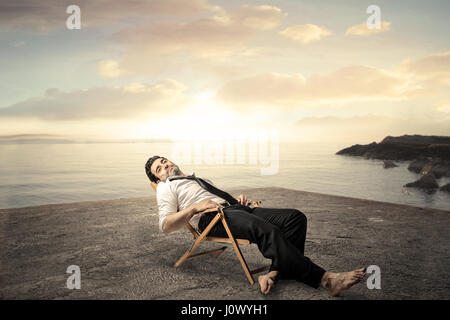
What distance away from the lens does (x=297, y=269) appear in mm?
2297

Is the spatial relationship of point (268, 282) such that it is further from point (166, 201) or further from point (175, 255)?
point (175, 255)

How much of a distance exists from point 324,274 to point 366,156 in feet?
88.8

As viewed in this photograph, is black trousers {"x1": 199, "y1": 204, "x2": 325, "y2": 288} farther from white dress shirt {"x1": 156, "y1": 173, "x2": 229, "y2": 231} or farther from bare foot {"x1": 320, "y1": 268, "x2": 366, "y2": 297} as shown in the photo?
white dress shirt {"x1": 156, "y1": 173, "x2": 229, "y2": 231}

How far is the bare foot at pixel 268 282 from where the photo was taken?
7.63ft

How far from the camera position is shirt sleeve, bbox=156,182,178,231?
8.95ft

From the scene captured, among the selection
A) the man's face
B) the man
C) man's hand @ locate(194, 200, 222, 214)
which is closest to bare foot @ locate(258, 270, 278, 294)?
the man

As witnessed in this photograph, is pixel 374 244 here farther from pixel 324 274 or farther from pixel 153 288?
pixel 153 288

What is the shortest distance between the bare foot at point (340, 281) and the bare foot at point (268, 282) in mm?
291

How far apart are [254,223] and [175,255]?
1070 mm

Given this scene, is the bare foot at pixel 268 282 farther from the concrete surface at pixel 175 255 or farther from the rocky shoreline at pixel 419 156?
the rocky shoreline at pixel 419 156

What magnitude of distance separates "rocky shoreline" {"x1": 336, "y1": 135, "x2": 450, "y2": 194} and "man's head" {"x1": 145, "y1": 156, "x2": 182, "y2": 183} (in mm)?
14245

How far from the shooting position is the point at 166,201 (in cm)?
276

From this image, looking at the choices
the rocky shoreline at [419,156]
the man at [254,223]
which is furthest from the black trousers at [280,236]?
the rocky shoreline at [419,156]

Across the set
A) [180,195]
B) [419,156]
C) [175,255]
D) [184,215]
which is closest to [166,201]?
[180,195]
